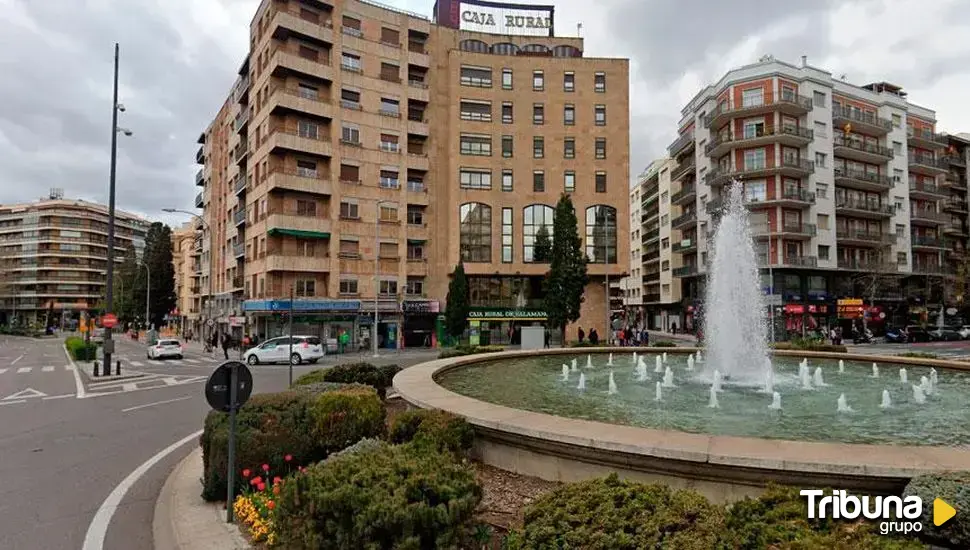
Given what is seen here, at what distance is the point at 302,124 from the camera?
4297 cm

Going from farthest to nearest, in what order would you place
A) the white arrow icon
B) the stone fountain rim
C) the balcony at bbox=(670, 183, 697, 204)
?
the balcony at bbox=(670, 183, 697, 204) < the white arrow icon < the stone fountain rim

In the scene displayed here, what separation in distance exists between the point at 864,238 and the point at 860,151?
8.76 meters

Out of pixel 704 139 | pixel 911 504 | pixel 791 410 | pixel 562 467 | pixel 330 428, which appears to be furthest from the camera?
pixel 704 139

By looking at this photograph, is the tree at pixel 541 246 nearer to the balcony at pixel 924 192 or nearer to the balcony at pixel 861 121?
the balcony at pixel 861 121

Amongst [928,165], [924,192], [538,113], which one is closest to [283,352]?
[538,113]

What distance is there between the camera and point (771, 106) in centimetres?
5062

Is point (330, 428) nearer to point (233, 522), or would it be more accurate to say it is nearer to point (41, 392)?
point (233, 522)

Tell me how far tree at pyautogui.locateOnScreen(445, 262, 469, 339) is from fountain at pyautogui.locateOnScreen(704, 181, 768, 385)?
2771cm

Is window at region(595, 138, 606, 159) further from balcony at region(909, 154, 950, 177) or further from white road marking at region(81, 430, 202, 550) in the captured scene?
white road marking at region(81, 430, 202, 550)

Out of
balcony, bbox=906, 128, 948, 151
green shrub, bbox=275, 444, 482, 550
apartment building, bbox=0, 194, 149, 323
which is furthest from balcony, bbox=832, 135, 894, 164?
apartment building, bbox=0, 194, 149, 323

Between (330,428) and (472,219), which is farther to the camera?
(472,219)

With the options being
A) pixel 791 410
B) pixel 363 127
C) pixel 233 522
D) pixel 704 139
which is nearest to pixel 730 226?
pixel 791 410

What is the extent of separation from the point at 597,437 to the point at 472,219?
140 feet

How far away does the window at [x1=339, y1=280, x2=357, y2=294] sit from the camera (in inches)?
1708
